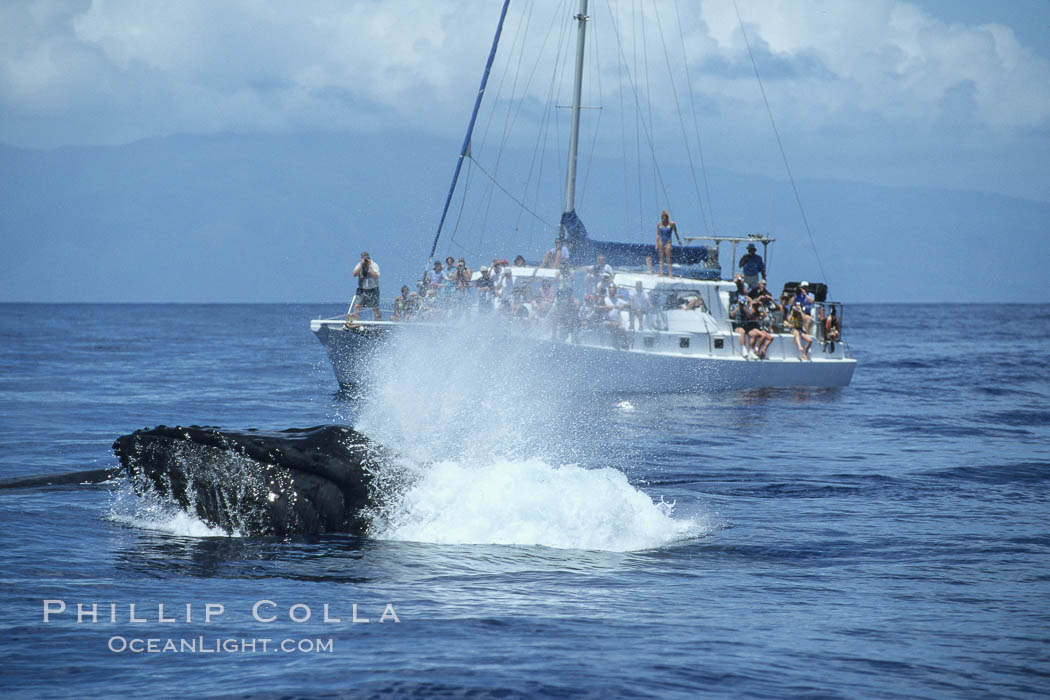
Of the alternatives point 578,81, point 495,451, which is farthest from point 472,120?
point 495,451

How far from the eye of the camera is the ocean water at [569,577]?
270 inches

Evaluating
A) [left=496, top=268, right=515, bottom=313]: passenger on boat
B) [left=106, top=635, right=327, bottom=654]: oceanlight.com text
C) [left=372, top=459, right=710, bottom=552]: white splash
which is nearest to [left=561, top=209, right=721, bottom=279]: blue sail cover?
[left=496, top=268, right=515, bottom=313]: passenger on boat

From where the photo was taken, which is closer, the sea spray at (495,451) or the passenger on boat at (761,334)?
the sea spray at (495,451)

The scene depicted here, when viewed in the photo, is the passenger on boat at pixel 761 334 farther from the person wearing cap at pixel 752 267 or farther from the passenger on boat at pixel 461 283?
the passenger on boat at pixel 461 283

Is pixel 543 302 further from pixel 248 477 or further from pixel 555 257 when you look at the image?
pixel 248 477

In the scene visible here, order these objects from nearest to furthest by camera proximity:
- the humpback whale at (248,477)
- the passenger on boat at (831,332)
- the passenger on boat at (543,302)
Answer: the humpback whale at (248,477)
the passenger on boat at (543,302)
the passenger on boat at (831,332)

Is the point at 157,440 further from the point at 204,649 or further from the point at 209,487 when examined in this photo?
the point at 204,649

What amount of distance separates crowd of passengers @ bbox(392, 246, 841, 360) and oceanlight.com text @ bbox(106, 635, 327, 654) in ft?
65.7

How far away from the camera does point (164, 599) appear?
27.0 ft

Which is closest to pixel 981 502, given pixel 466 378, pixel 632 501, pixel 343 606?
pixel 632 501

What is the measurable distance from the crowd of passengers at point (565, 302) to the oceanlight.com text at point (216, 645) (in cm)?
2002

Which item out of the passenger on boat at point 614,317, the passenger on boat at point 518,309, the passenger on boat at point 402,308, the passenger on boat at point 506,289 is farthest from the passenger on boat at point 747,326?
the passenger on boat at point 402,308

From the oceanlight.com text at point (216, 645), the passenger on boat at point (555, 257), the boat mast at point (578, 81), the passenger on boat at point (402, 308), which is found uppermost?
the boat mast at point (578, 81)

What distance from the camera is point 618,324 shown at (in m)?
28.0
